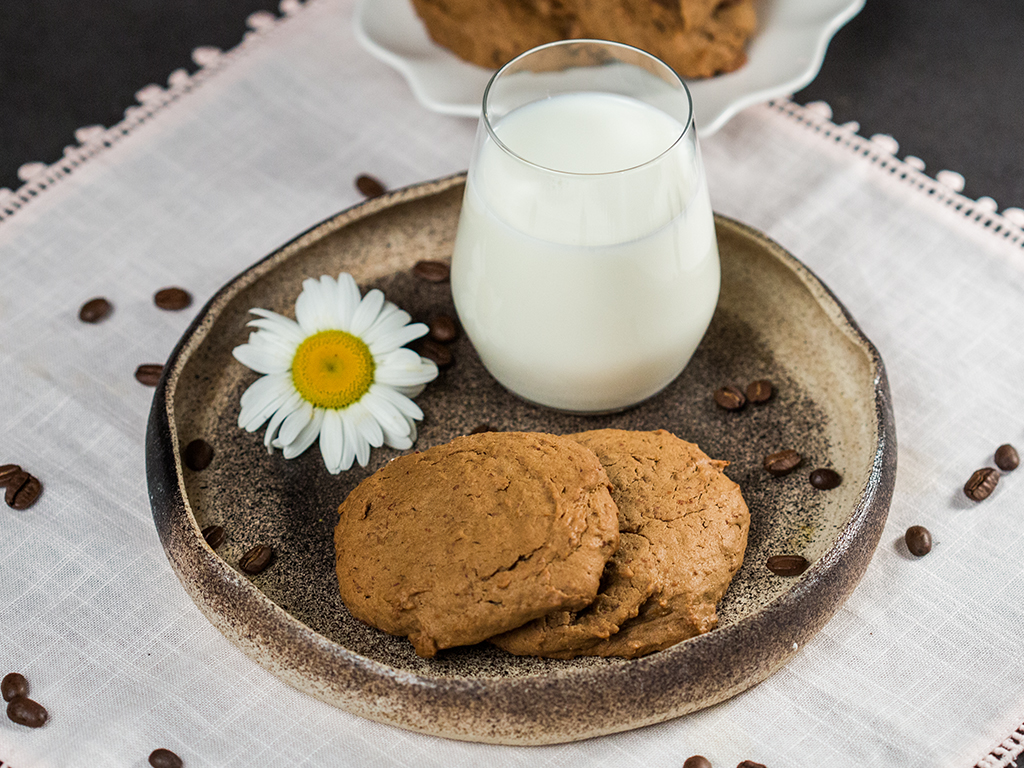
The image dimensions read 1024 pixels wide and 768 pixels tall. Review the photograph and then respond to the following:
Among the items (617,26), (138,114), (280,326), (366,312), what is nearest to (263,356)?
(280,326)

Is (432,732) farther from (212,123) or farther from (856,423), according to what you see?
(212,123)

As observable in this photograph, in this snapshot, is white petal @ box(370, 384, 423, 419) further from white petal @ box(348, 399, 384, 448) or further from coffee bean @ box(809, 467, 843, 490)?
coffee bean @ box(809, 467, 843, 490)

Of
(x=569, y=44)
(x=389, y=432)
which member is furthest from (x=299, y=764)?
(x=569, y=44)

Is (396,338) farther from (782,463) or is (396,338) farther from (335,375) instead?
(782,463)

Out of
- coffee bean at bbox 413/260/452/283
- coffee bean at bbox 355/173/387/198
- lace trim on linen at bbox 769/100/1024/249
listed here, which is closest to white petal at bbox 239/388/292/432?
coffee bean at bbox 413/260/452/283

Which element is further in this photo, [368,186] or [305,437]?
[368,186]

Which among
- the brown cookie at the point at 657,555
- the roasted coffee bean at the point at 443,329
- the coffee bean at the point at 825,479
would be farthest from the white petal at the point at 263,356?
the coffee bean at the point at 825,479

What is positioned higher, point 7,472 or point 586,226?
point 586,226
